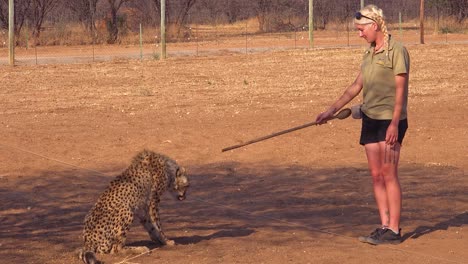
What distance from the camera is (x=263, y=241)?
9742mm

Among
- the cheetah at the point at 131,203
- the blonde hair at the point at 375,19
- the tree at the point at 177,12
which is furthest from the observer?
the tree at the point at 177,12

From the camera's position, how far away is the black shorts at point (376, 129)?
371 inches

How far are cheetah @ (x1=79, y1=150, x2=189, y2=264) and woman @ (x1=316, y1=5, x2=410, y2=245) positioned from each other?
1.52 meters

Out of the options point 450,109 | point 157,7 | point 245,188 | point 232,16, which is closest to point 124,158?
point 245,188

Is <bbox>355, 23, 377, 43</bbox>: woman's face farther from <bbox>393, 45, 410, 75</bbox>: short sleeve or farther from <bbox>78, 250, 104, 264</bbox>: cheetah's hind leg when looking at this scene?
<bbox>78, 250, 104, 264</bbox>: cheetah's hind leg

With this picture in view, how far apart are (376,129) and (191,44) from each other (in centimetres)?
3753

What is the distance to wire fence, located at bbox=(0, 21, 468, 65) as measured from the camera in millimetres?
38156

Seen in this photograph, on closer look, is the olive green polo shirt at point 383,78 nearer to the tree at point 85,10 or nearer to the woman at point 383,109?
the woman at point 383,109

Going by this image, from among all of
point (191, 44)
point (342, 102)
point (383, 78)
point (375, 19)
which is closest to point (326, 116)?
point (342, 102)

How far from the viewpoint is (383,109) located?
942cm

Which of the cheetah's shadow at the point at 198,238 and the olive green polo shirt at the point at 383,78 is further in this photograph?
the cheetah's shadow at the point at 198,238

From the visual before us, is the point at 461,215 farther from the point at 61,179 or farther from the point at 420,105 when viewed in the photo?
the point at 420,105

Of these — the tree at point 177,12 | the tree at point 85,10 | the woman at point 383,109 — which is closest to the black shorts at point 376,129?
the woman at point 383,109

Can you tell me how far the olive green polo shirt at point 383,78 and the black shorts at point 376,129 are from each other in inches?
1.8
